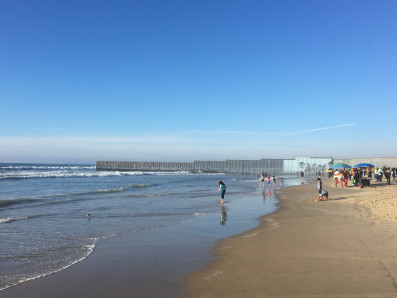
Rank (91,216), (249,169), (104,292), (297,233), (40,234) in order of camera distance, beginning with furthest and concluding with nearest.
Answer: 1. (249,169)
2. (91,216)
3. (40,234)
4. (297,233)
5. (104,292)

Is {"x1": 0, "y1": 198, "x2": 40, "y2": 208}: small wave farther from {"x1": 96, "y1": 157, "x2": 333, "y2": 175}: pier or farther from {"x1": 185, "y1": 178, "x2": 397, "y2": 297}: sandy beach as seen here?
{"x1": 96, "y1": 157, "x2": 333, "y2": 175}: pier

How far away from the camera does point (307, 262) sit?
23.7 ft

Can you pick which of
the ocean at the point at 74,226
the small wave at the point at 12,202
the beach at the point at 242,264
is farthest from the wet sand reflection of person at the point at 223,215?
the small wave at the point at 12,202

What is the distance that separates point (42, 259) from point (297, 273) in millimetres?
6206

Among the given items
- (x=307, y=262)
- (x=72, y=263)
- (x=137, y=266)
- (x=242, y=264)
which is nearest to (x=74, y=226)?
(x=72, y=263)

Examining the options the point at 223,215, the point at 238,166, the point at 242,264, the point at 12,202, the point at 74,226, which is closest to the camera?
the point at 242,264

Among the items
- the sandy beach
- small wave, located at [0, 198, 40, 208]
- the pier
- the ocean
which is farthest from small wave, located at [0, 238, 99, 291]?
the pier

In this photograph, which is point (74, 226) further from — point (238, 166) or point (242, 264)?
point (238, 166)

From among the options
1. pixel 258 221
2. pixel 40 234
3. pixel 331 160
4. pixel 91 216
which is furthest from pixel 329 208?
pixel 331 160

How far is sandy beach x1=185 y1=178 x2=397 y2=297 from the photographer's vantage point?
18.6 feet

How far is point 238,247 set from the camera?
9.01 metres

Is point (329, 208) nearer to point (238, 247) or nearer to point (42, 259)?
point (238, 247)

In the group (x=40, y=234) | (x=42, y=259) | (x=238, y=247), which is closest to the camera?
(x=42, y=259)

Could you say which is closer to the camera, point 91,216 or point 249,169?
point 91,216
